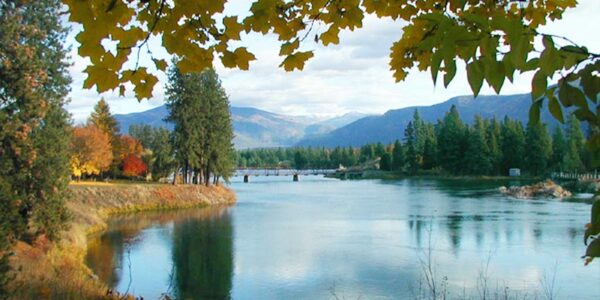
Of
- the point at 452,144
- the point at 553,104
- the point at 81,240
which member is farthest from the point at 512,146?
the point at 553,104

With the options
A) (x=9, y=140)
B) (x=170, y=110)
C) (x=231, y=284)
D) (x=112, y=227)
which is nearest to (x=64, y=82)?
(x=9, y=140)

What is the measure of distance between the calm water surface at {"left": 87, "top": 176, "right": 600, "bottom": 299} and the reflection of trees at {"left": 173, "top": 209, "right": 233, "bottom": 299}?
0.04m

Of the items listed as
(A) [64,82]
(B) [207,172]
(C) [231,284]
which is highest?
(A) [64,82]

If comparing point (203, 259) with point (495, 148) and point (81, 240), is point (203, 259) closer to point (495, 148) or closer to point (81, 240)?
point (81, 240)

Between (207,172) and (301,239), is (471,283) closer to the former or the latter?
(301,239)

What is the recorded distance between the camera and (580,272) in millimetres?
13586

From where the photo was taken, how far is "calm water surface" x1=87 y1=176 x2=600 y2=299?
12.7 m

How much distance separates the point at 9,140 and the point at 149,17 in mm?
13304

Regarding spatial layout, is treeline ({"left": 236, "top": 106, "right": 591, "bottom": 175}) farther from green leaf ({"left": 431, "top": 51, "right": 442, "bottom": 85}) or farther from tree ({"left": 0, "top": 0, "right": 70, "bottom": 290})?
green leaf ({"left": 431, "top": 51, "right": 442, "bottom": 85})

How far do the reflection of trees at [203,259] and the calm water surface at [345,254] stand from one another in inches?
1.5

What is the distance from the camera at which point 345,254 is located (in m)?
16.6

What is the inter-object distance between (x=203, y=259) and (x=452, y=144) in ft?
194

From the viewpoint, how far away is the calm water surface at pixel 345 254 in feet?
41.5

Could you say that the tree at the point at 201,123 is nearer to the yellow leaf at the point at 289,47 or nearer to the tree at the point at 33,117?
the tree at the point at 33,117
